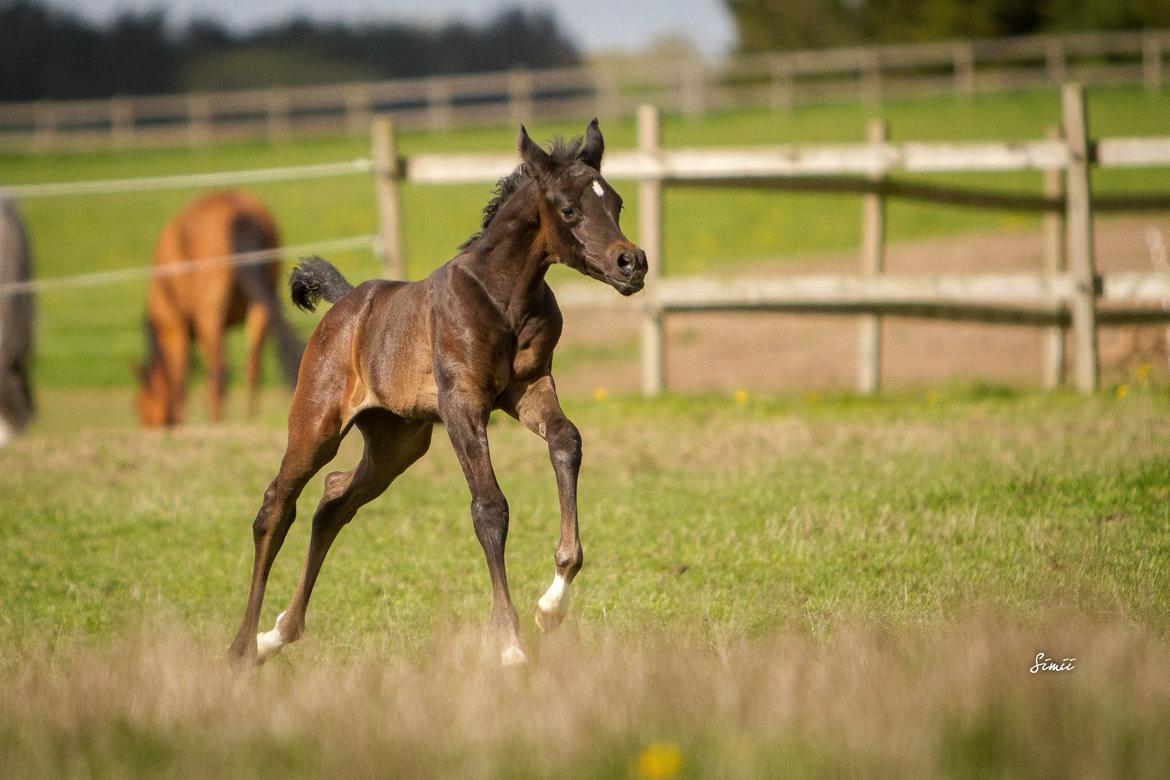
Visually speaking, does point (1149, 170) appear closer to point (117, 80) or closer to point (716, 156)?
point (716, 156)

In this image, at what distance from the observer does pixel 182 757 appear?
3.40 m

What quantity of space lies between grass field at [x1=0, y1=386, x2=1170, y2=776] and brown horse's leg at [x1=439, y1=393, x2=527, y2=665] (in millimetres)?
148

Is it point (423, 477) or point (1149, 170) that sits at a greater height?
point (1149, 170)

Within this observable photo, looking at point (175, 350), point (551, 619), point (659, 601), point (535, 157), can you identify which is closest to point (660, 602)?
point (659, 601)

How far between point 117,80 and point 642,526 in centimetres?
5359

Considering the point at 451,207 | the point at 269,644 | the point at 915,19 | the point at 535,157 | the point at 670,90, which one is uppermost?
the point at 915,19

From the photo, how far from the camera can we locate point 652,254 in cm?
1098

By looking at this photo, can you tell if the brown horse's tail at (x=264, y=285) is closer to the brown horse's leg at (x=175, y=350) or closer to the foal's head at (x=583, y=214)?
the brown horse's leg at (x=175, y=350)

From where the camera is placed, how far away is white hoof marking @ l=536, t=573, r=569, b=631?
456 centimetres

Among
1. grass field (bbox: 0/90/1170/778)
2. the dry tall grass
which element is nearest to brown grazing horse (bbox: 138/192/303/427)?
grass field (bbox: 0/90/1170/778)

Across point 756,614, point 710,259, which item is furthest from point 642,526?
point 710,259

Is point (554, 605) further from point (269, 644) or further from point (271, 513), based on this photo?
point (271, 513)

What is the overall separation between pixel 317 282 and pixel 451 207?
24.6m

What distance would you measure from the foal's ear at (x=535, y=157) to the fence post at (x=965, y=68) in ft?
118
